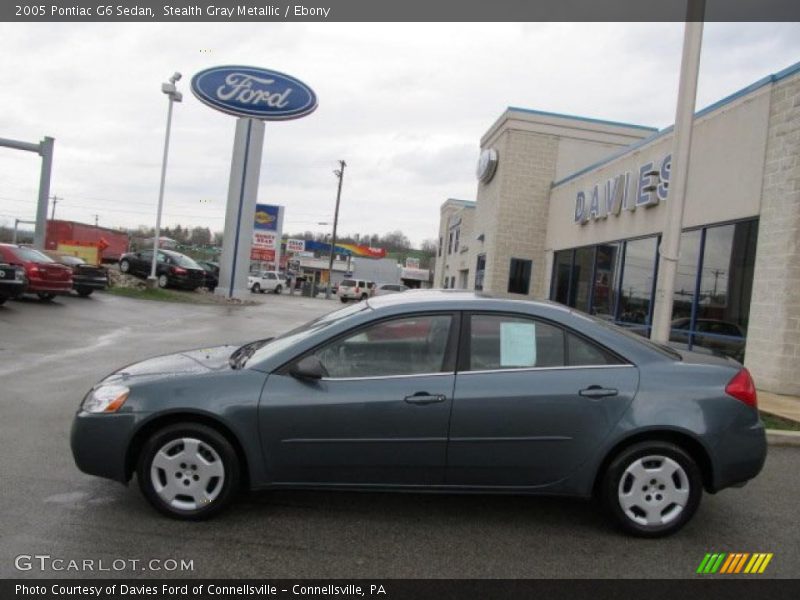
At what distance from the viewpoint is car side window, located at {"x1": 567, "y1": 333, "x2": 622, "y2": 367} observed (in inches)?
158

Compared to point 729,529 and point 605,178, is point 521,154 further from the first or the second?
point 729,529

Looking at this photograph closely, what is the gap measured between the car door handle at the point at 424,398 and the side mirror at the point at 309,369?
54 cm

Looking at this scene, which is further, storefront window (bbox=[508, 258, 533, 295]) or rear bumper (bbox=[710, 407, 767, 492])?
storefront window (bbox=[508, 258, 533, 295])

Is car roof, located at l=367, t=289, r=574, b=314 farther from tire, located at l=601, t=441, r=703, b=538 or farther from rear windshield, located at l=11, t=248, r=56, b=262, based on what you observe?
rear windshield, located at l=11, t=248, r=56, b=262

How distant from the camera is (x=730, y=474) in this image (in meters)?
3.94

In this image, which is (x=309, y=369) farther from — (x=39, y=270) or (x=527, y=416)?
(x=39, y=270)

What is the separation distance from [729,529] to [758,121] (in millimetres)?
8417

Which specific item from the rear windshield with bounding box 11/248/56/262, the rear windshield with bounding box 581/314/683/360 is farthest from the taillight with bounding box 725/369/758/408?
the rear windshield with bounding box 11/248/56/262

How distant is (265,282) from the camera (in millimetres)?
46625

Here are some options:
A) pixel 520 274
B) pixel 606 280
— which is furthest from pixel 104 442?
pixel 520 274

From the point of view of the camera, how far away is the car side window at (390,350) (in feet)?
13.0

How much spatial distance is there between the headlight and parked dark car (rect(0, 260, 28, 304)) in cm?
1321

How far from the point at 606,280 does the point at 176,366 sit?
13.9 metres
